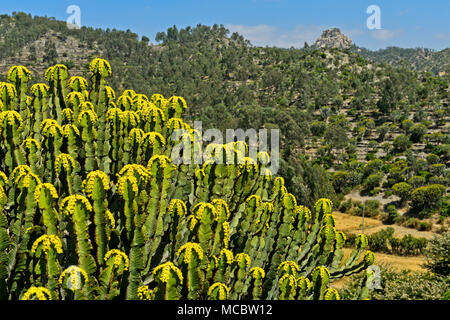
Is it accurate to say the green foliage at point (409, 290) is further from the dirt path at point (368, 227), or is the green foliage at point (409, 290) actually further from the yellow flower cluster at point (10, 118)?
the dirt path at point (368, 227)

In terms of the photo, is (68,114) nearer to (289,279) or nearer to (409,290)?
(289,279)

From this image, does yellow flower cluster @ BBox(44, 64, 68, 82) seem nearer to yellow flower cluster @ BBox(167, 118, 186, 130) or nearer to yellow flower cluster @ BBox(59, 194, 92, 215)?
yellow flower cluster @ BBox(167, 118, 186, 130)

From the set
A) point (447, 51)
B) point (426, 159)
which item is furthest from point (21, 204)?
point (447, 51)

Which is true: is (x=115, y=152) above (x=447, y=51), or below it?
below

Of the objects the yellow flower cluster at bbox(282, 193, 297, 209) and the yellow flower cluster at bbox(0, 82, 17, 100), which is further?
the yellow flower cluster at bbox(282, 193, 297, 209)

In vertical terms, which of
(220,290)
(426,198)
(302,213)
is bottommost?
(426,198)

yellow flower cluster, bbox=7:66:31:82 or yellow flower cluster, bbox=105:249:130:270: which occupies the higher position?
yellow flower cluster, bbox=7:66:31:82

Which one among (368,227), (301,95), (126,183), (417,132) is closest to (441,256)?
(368,227)

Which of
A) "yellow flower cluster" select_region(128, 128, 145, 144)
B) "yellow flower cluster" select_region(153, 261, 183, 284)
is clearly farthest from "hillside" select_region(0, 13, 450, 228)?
"yellow flower cluster" select_region(153, 261, 183, 284)

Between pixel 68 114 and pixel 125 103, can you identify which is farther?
pixel 125 103

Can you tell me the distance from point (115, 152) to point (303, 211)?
16.2ft

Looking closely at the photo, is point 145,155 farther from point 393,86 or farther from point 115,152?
point 393,86

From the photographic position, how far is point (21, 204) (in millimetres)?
5438
